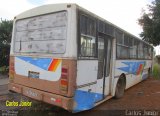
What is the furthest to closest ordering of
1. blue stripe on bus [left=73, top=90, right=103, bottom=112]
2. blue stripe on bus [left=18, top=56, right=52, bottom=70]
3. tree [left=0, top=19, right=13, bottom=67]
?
1. tree [left=0, top=19, right=13, bottom=67]
2. blue stripe on bus [left=18, top=56, right=52, bottom=70]
3. blue stripe on bus [left=73, top=90, right=103, bottom=112]

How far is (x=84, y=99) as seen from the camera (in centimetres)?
563

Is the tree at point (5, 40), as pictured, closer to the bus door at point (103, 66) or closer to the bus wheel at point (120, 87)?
the bus wheel at point (120, 87)

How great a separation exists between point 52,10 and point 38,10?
62 centimetres

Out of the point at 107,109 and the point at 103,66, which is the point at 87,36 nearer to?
the point at 103,66

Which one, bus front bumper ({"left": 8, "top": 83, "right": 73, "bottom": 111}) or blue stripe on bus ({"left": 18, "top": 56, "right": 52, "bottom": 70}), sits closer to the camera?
bus front bumper ({"left": 8, "top": 83, "right": 73, "bottom": 111})

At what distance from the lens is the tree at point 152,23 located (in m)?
20.7

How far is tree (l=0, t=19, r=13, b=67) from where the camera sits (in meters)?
16.7

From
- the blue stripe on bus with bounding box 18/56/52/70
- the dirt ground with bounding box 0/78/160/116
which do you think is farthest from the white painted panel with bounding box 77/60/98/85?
the dirt ground with bounding box 0/78/160/116

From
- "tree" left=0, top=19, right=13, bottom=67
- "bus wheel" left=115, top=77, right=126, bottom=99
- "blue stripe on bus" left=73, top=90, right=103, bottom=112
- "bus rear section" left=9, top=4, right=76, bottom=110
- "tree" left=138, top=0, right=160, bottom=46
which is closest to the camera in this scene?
"bus rear section" left=9, top=4, right=76, bottom=110

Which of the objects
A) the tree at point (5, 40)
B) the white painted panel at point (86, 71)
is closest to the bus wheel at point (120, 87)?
the white painted panel at point (86, 71)

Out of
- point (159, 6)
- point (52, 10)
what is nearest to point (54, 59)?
point (52, 10)

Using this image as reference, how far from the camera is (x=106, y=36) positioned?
713 cm

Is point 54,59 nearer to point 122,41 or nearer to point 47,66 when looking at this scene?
point 47,66

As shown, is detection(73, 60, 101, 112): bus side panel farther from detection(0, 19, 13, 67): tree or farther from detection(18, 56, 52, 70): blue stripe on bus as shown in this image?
detection(0, 19, 13, 67): tree
